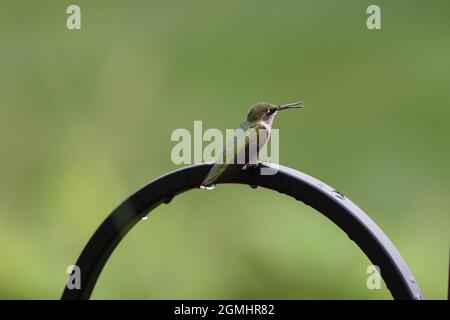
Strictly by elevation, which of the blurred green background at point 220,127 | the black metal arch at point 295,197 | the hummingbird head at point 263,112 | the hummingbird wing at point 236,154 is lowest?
the black metal arch at point 295,197

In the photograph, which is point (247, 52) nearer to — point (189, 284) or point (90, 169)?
point (90, 169)

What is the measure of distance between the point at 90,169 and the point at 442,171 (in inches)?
83.1

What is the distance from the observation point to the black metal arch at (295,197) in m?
1.33

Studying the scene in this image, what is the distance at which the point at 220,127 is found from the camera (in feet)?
15.6

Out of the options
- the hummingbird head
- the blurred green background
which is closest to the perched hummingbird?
the hummingbird head

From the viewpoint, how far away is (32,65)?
5.49 m

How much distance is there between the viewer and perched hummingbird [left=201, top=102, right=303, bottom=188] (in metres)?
1.52

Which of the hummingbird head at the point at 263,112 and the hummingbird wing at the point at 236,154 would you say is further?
the hummingbird head at the point at 263,112

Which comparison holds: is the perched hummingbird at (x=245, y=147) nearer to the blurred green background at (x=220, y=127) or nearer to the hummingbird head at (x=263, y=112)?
the hummingbird head at (x=263, y=112)

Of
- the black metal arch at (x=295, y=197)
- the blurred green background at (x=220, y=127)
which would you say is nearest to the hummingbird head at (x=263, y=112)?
the black metal arch at (x=295, y=197)

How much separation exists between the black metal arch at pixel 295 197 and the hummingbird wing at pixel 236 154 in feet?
0.12

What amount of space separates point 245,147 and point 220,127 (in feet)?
10.3

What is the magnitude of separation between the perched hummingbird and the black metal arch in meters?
0.04

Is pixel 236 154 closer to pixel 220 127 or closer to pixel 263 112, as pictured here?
pixel 263 112
